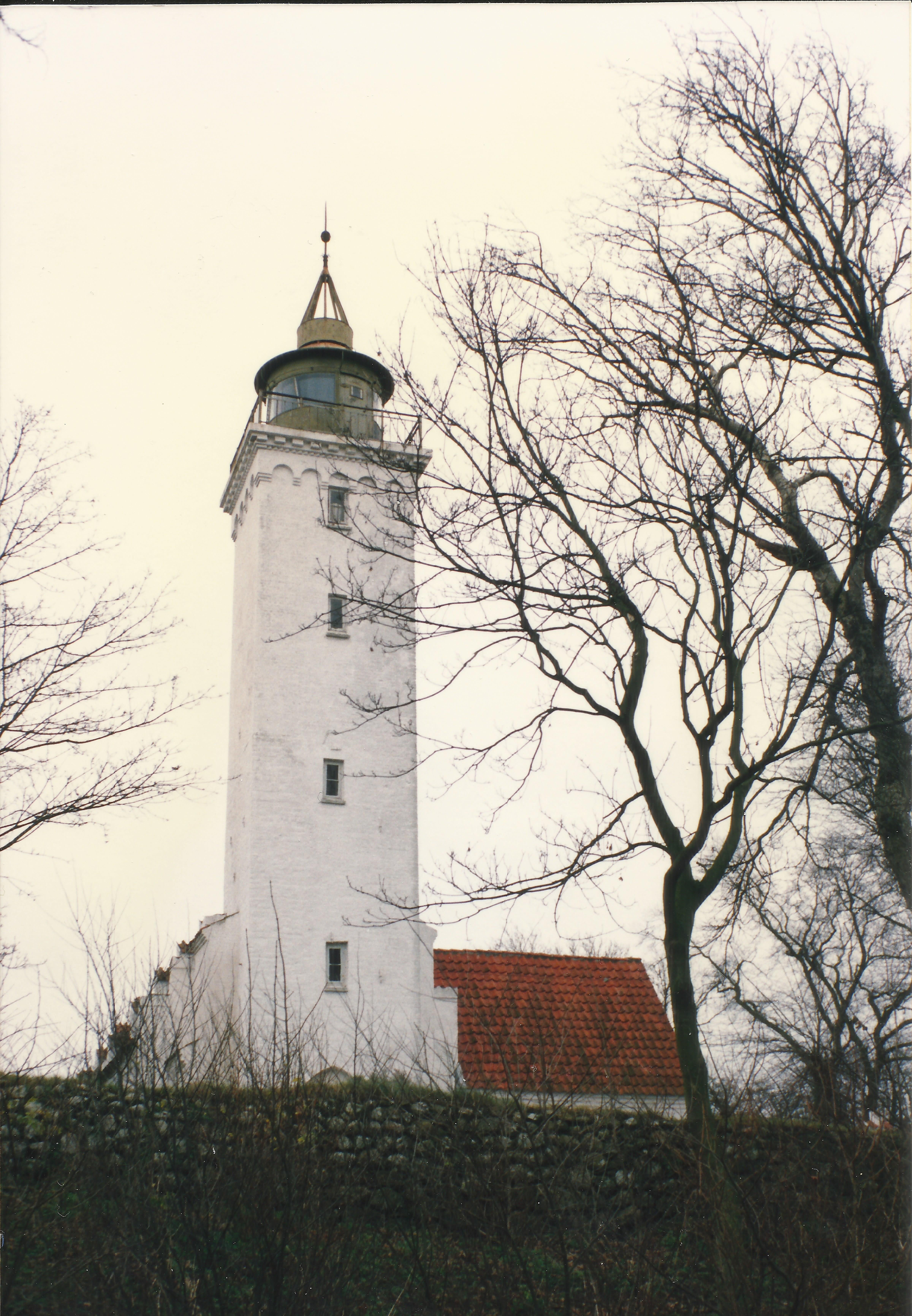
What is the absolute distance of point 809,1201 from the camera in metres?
7.39

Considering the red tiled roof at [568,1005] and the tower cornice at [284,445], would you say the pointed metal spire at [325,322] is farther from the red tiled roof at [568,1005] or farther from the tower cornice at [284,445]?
the red tiled roof at [568,1005]

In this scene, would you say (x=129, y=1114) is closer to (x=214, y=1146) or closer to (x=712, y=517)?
(x=214, y=1146)

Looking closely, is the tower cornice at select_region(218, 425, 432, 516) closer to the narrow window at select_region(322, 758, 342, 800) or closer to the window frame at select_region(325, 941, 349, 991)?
the narrow window at select_region(322, 758, 342, 800)

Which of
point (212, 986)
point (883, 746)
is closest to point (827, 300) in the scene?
point (883, 746)

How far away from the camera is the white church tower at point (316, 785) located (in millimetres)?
22000

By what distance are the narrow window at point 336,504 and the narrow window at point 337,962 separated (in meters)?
8.85

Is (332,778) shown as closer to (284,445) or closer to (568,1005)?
(568,1005)

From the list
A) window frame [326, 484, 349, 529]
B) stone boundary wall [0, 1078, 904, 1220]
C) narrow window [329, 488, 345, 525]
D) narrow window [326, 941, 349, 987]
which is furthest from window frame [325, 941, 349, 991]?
stone boundary wall [0, 1078, 904, 1220]

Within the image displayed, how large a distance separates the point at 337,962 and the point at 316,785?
3.57 meters

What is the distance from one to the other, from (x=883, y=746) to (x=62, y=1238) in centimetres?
677

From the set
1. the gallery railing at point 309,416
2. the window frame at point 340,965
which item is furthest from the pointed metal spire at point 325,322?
the window frame at point 340,965

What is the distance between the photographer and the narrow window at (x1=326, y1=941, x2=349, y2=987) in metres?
22.3

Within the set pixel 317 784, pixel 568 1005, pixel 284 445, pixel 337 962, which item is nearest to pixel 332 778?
pixel 317 784

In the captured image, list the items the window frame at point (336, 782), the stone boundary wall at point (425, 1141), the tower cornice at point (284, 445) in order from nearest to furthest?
the stone boundary wall at point (425, 1141) < the window frame at point (336, 782) < the tower cornice at point (284, 445)
